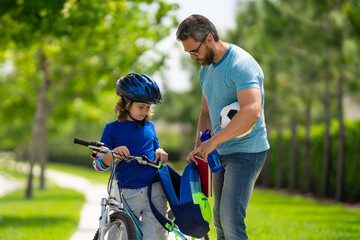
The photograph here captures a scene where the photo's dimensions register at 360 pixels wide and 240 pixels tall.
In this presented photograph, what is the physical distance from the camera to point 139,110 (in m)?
4.07

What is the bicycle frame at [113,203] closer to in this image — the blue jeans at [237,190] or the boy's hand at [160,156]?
the boy's hand at [160,156]

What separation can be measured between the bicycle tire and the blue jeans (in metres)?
0.66

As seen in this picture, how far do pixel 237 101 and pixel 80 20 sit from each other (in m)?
7.13

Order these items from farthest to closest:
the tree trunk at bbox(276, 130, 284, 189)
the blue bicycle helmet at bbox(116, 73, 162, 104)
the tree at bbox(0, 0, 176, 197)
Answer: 1. the tree trunk at bbox(276, 130, 284, 189)
2. the tree at bbox(0, 0, 176, 197)
3. the blue bicycle helmet at bbox(116, 73, 162, 104)

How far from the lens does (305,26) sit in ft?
50.1

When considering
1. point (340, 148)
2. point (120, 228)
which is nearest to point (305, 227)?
point (120, 228)

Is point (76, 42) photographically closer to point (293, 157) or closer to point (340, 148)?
point (340, 148)

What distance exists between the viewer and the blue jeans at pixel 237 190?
137 inches

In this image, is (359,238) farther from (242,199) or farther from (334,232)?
(242,199)

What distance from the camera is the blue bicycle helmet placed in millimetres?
3959

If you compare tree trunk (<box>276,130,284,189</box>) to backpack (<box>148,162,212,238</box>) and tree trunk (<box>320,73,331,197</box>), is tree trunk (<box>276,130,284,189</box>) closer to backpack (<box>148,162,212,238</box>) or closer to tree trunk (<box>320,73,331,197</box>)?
tree trunk (<box>320,73,331,197</box>)

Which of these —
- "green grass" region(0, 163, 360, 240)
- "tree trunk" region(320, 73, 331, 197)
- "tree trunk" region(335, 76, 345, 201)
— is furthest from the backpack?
"tree trunk" region(320, 73, 331, 197)

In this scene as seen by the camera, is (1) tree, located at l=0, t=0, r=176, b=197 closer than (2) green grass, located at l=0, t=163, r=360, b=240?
No

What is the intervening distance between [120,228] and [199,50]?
1.47 metres
